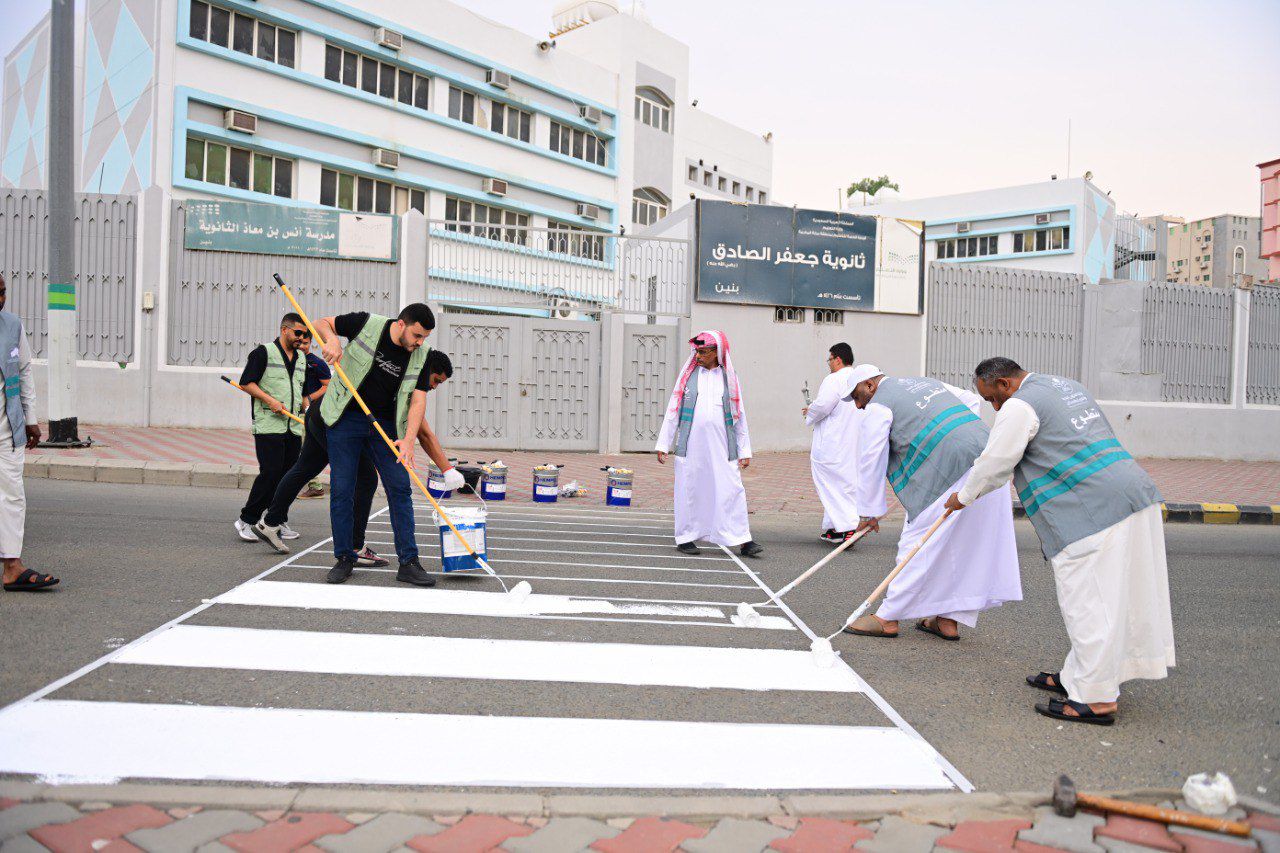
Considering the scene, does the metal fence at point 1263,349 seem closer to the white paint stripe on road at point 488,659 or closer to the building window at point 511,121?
the white paint stripe on road at point 488,659

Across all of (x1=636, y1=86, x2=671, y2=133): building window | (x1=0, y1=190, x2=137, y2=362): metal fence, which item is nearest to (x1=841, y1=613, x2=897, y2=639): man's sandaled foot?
(x1=0, y1=190, x2=137, y2=362): metal fence

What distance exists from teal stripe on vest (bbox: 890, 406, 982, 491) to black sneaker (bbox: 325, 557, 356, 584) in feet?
12.2

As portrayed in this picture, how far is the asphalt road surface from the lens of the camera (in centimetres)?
369

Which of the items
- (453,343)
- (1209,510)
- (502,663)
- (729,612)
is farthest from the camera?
(453,343)

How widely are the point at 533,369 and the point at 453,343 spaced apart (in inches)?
58.4

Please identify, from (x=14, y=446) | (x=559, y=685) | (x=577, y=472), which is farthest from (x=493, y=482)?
(x=559, y=685)

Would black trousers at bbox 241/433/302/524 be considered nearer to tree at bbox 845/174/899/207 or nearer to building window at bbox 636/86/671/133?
building window at bbox 636/86/671/133

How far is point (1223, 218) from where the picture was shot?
62.3 meters

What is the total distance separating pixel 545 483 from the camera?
11953 millimetres

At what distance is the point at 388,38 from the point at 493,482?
2442 cm

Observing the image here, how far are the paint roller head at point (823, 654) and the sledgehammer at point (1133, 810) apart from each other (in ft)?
5.75

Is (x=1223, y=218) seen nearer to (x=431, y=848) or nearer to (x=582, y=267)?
(x=582, y=267)

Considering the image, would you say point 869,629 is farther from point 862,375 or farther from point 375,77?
point 375,77

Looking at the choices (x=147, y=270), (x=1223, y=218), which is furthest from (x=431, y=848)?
(x=1223, y=218)
